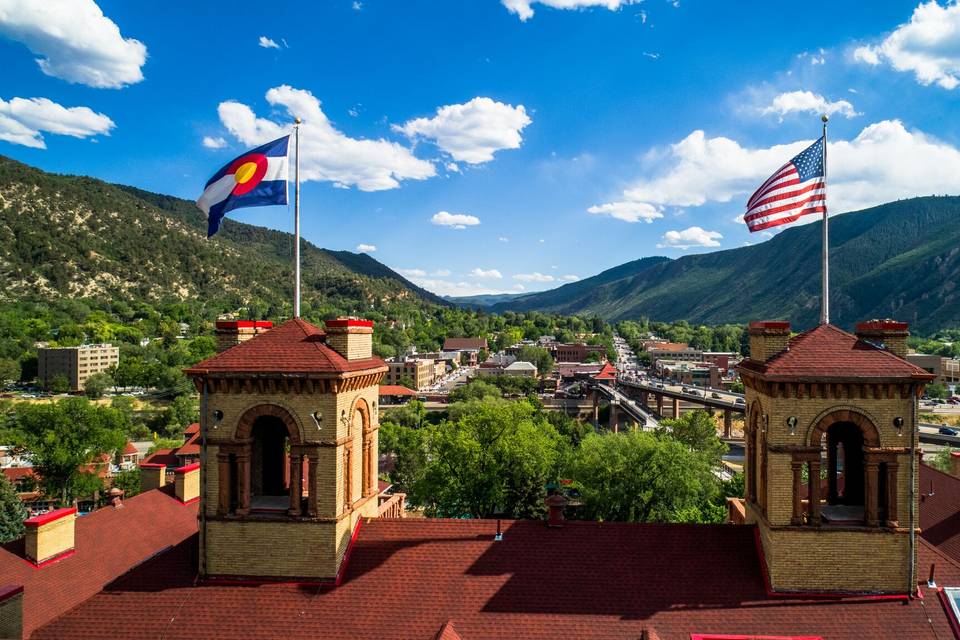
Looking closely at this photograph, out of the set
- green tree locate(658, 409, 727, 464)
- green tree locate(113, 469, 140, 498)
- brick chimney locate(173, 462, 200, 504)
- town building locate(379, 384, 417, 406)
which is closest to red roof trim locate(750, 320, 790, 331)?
brick chimney locate(173, 462, 200, 504)

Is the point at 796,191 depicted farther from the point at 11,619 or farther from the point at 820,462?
the point at 11,619

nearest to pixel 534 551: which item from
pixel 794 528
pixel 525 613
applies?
pixel 525 613

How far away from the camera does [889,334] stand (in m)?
14.0

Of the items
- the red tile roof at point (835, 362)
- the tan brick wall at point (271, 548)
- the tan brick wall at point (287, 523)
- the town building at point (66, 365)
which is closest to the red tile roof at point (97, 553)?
the tan brick wall at point (271, 548)

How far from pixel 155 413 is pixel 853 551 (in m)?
131

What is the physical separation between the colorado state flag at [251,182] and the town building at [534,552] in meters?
3.70

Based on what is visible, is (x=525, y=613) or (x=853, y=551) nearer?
(x=525, y=613)

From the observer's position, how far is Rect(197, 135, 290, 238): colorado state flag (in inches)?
608

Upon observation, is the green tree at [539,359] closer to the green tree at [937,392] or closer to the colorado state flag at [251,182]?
the green tree at [937,392]

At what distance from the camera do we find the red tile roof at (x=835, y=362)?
13.0m

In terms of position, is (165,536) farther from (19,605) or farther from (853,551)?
(853,551)

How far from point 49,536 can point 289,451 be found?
9464 mm

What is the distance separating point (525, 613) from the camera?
12320 millimetres

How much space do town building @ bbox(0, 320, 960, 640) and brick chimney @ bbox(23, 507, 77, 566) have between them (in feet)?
8.49
